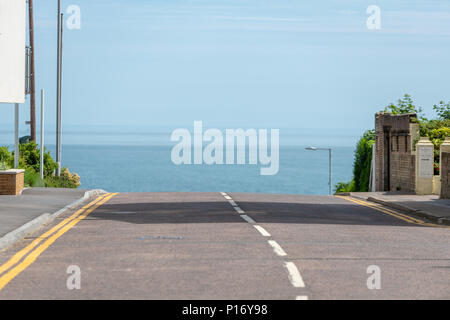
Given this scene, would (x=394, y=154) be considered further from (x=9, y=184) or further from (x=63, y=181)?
(x=9, y=184)

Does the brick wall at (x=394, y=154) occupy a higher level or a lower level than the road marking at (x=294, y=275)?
higher

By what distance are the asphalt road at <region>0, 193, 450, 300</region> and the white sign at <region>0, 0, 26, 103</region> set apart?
10348 mm

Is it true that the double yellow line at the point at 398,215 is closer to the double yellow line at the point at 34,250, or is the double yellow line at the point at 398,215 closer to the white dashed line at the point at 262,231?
the white dashed line at the point at 262,231

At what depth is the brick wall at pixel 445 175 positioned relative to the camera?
96.9 ft

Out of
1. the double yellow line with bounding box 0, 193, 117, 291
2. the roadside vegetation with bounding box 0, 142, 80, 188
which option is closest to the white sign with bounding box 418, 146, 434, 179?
the roadside vegetation with bounding box 0, 142, 80, 188

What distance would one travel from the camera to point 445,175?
2984cm

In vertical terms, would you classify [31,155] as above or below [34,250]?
above

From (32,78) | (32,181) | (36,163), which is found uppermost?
(32,78)

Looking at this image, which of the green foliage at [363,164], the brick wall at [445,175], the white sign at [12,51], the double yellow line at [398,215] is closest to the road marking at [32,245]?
the double yellow line at [398,215]

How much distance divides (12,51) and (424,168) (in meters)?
16.3

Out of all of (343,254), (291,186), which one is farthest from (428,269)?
(291,186)

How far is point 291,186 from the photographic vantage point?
7790 inches

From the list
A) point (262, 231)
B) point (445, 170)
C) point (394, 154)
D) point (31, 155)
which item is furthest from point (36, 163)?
point (262, 231)

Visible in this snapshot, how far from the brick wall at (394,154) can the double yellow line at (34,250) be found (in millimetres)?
19358
